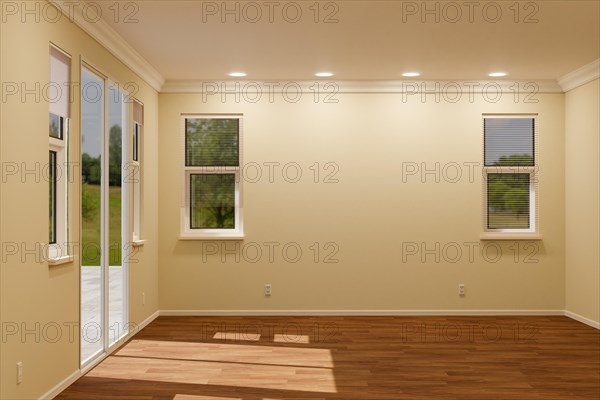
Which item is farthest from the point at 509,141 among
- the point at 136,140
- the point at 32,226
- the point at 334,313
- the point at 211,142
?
the point at 32,226

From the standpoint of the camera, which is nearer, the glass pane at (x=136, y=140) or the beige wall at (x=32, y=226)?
the beige wall at (x=32, y=226)

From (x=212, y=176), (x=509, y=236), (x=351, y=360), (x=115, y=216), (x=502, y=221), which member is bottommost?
(x=351, y=360)

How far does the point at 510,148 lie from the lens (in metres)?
7.16

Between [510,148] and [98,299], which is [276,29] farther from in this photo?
[510,148]

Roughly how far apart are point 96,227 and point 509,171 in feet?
15.4

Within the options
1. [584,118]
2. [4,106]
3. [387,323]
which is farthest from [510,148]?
[4,106]

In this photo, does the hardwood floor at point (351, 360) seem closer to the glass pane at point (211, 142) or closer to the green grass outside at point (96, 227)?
the green grass outside at point (96, 227)

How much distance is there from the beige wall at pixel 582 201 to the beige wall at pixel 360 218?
14cm

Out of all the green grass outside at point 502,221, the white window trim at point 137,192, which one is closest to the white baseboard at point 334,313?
the green grass outside at point 502,221

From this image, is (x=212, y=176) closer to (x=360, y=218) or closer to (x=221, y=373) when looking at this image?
(x=360, y=218)

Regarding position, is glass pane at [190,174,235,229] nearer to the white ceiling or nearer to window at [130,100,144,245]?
window at [130,100,144,245]

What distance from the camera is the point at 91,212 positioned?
4887 millimetres

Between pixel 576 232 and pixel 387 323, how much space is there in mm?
2341

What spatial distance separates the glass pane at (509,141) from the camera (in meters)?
7.16
